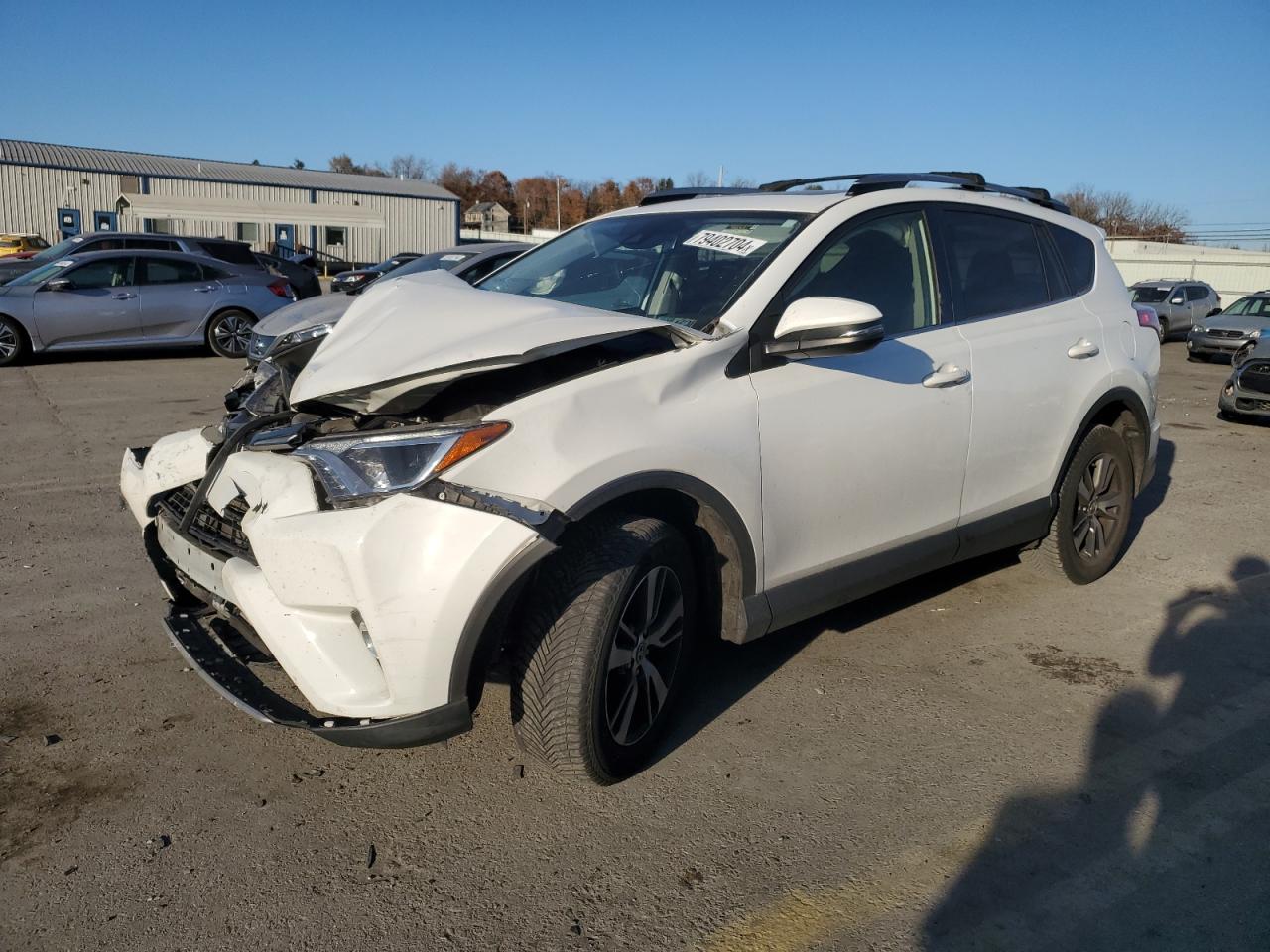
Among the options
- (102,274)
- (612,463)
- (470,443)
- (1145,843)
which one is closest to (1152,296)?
(102,274)

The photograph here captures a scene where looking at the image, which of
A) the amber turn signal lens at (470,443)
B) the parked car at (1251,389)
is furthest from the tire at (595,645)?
the parked car at (1251,389)

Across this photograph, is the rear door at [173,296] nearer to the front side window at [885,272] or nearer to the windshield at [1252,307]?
the front side window at [885,272]

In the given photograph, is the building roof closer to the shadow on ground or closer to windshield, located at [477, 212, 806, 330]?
windshield, located at [477, 212, 806, 330]

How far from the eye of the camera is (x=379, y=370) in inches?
120

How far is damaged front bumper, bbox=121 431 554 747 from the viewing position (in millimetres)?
2682

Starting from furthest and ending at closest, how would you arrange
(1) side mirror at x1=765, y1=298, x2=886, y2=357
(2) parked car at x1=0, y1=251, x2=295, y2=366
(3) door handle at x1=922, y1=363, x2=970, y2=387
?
(2) parked car at x1=0, y1=251, x2=295, y2=366
(3) door handle at x1=922, y1=363, x2=970, y2=387
(1) side mirror at x1=765, y1=298, x2=886, y2=357

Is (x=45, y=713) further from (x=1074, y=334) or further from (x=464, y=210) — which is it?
(x=464, y=210)

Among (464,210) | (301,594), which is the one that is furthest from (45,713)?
(464,210)

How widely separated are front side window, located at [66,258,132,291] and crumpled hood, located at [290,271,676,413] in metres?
11.4

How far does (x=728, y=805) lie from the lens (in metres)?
3.17

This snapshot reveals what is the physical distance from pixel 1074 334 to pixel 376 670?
3.61 meters

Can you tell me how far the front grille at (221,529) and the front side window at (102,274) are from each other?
11419mm

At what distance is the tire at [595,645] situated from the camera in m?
2.94

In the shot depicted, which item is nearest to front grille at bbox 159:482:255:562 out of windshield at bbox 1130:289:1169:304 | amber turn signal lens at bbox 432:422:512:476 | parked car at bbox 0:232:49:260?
amber turn signal lens at bbox 432:422:512:476
